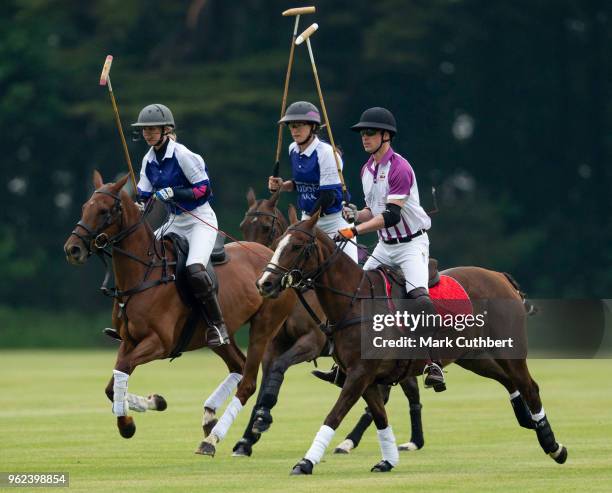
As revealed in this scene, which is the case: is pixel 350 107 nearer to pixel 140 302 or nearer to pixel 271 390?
pixel 271 390

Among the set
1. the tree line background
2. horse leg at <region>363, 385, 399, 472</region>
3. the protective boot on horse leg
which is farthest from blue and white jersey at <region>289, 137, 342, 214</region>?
the tree line background

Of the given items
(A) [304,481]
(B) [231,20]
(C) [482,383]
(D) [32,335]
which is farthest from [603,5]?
(A) [304,481]

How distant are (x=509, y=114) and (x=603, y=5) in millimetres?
3876

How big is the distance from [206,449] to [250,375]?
1065mm

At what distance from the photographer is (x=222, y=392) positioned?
13867 millimetres

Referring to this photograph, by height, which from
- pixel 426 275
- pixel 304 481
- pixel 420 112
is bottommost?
pixel 420 112

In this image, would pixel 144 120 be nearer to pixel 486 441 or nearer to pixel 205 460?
pixel 205 460

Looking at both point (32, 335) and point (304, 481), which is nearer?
point (304, 481)

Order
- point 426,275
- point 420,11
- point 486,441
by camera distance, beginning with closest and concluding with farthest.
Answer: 1. point 426,275
2. point 486,441
3. point 420,11

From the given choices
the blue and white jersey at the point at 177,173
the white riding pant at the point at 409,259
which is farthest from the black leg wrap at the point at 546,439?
the blue and white jersey at the point at 177,173

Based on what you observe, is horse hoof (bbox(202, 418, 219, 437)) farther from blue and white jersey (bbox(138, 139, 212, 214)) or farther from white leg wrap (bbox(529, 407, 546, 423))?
white leg wrap (bbox(529, 407, 546, 423))

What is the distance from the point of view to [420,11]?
42156 mm

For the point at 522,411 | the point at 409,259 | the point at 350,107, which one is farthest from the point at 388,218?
the point at 350,107

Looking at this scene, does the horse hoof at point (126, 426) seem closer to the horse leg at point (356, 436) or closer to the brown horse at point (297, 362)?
the brown horse at point (297, 362)
